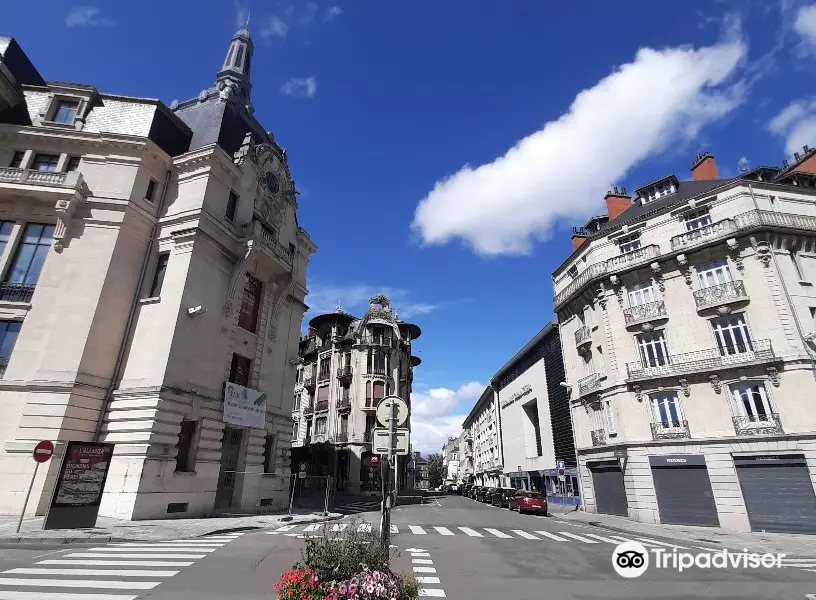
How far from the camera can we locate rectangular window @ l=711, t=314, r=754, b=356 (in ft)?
72.5

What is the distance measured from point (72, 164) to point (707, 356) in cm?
3495

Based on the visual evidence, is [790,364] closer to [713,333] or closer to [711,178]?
[713,333]

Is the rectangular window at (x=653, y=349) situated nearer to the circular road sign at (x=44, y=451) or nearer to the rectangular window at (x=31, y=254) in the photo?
the circular road sign at (x=44, y=451)

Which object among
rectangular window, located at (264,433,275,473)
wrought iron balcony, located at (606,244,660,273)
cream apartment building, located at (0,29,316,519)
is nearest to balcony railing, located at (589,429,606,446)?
wrought iron balcony, located at (606,244,660,273)

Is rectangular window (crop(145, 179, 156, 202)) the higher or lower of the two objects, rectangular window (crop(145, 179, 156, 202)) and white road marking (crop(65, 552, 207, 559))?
the higher

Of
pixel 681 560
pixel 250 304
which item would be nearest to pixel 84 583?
pixel 681 560

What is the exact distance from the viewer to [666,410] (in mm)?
23891

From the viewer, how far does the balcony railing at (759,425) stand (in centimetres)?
2030

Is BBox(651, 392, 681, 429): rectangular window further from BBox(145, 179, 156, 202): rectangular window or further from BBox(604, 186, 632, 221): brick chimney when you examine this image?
BBox(145, 179, 156, 202): rectangular window

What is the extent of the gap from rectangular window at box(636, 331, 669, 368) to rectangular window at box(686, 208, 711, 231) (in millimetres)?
6828

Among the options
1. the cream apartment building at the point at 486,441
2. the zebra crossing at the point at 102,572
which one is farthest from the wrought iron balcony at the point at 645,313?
the cream apartment building at the point at 486,441

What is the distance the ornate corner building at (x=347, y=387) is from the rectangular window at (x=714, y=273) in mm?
31655

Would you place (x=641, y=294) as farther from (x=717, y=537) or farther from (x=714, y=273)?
(x=717, y=537)

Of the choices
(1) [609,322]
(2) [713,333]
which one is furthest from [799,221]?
(1) [609,322]
